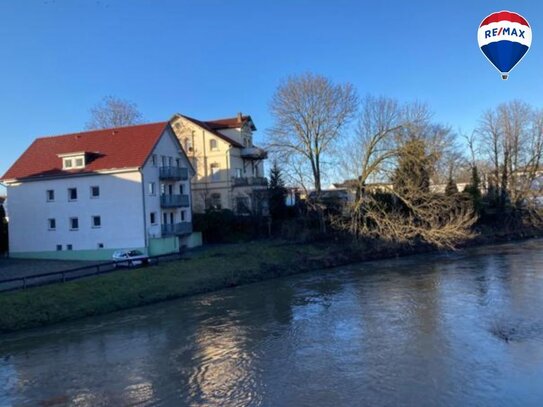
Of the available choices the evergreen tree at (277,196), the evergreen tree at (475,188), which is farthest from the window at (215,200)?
the evergreen tree at (475,188)

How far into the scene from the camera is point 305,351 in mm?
15695

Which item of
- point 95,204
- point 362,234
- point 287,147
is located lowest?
point 362,234

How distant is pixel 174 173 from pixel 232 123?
17.3 meters

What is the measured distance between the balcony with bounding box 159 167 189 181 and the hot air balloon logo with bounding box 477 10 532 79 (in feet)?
94.0

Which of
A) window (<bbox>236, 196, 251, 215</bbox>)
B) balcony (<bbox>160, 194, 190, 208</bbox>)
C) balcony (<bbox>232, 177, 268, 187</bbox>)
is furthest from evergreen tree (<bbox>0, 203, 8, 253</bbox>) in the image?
balcony (<bbox>232, 177, 268, 187</bbox>)

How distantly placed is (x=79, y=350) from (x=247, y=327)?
596 centimetres

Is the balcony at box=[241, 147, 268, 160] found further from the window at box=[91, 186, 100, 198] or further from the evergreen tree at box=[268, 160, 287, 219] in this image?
the window at box=[91, 186, 100, 198]

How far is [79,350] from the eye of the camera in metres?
17.7

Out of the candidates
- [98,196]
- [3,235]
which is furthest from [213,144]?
[3,235]

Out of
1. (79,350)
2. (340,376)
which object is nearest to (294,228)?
(79,350)

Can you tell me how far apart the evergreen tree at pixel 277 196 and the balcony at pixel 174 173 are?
911 cm

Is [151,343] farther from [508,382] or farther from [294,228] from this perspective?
[294,228]

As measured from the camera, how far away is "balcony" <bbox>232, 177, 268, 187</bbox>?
5324cm

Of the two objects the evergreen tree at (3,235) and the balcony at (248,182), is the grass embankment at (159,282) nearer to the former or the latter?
the balcony at (248,182)
